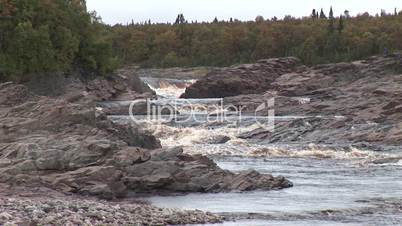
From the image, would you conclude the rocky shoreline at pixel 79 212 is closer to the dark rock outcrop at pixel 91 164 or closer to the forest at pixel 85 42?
the dark rock outcrop at pixel 91 164

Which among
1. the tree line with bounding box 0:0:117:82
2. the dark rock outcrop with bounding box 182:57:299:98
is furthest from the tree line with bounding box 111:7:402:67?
the tree line with bounding box 0:0:117:82

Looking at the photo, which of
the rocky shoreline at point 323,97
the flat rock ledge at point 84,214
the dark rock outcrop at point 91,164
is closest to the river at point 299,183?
the dark rock outcrop at point 91,164

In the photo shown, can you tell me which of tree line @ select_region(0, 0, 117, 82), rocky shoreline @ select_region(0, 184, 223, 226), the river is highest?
tree line @ select_region(0, 0, 117, 82)

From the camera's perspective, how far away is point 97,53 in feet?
351

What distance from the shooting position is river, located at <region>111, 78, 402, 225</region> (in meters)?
23.8

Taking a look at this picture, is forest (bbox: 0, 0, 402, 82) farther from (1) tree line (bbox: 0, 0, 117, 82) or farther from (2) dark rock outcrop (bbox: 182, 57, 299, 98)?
(2) dark rock outcrop (bbox: 182, 57, 299, 98)

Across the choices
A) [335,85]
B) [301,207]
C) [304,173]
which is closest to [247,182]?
[301,207]

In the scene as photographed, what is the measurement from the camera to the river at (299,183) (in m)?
23.8

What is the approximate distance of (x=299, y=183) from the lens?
32875 millimetres

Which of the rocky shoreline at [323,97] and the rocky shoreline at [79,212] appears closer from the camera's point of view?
the rocky shoreline at [79,212]

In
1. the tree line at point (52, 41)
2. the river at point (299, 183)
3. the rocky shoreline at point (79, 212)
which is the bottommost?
the river at point (299, 183)

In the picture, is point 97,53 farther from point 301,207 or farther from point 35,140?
point 301,207

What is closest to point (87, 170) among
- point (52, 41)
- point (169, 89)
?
point (52, 41)

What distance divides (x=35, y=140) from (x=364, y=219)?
45.5 feet
